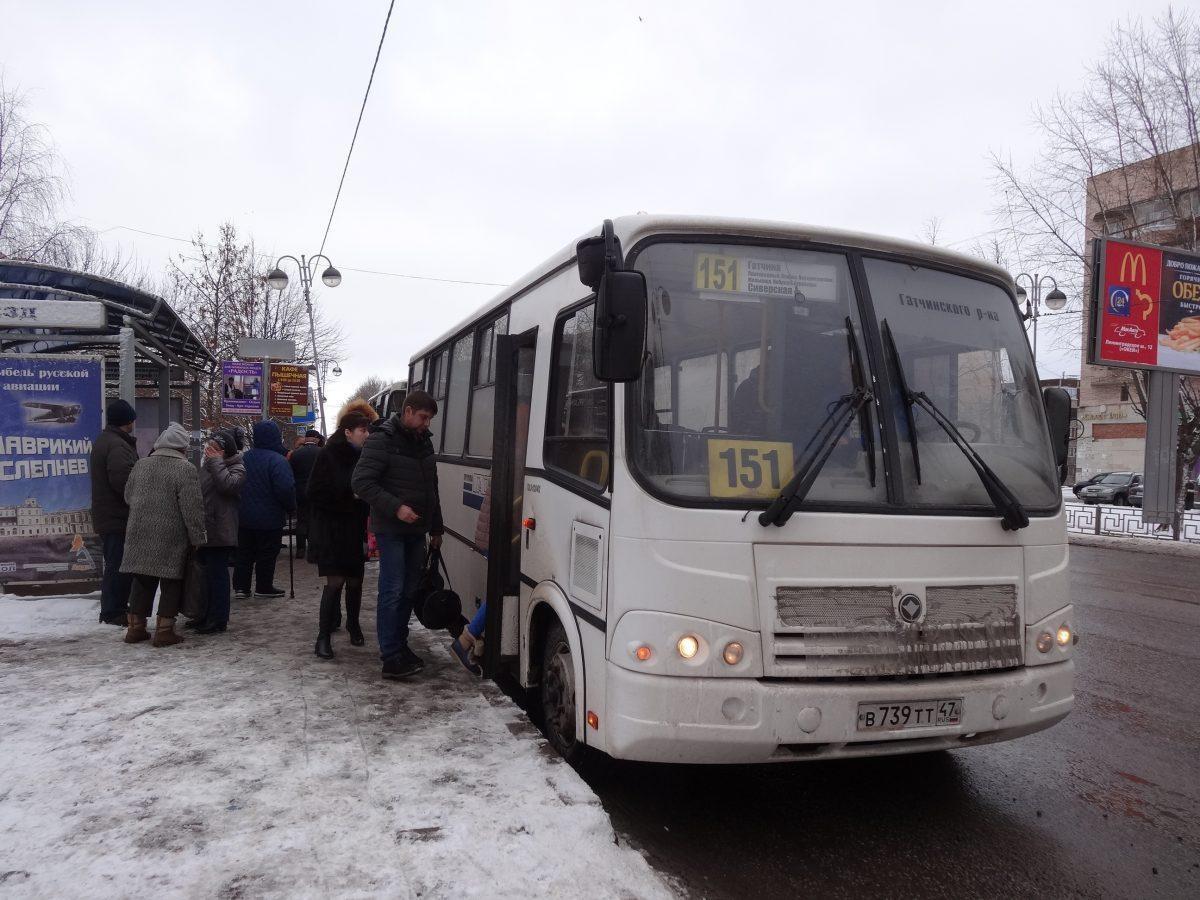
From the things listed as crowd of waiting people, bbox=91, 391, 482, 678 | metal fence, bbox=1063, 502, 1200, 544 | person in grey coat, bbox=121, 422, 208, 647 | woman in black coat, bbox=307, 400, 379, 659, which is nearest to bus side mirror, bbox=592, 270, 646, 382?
crowd of waiting people, bbox=91, 391, 482, 678

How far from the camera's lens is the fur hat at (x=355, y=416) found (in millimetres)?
6781

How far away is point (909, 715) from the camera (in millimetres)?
3783

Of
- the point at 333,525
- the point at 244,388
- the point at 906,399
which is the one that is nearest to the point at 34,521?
the point at 333,525

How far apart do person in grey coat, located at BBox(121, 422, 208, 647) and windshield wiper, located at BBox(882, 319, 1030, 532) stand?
518 cm

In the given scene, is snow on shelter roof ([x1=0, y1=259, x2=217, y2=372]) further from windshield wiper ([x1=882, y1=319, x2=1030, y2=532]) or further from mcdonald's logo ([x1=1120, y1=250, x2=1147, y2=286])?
mcdonald's logo ([x1=1120, y1=250, x2=1147, y2=286])

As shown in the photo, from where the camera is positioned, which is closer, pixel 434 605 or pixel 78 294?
pixel 434 605

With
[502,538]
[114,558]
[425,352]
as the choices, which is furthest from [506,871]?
[425,352]

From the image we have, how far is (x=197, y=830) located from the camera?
11.8ft

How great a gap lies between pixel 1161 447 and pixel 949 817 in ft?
68.6

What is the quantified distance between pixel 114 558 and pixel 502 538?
4.10 metres

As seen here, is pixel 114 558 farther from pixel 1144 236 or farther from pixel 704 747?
pixel 1144 236

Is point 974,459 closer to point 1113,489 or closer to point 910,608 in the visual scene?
point 910,608

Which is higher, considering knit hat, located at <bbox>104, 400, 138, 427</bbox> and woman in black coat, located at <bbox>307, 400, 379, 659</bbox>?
knit hat, located at <bbox>104, 400, 138, 427</bbox>

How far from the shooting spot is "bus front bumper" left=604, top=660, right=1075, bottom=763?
3.64m
